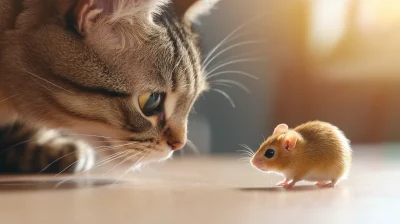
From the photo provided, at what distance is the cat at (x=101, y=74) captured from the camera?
3.05 ft

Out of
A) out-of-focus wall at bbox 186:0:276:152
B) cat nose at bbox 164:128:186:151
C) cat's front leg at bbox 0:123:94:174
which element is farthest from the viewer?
out-of-focus wall at bbox 186:0:276:152

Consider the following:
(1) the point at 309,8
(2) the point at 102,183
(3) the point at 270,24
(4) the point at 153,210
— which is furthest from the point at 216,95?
(4) the point at 153,210

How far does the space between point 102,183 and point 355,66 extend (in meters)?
1.20

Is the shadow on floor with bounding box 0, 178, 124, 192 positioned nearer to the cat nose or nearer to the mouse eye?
the cat nose

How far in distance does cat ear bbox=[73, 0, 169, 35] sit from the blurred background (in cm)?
82

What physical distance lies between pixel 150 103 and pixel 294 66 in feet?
3.37

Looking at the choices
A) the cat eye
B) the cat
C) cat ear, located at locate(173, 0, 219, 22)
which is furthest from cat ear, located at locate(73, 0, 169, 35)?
cat ear, located at locate(173, 0, 219, 22)

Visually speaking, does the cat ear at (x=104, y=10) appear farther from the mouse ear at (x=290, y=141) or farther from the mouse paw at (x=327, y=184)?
the mouse paw at (x=327, y=184)

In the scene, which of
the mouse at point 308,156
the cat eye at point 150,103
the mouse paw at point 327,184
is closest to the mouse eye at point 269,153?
the mouse at point 308,156

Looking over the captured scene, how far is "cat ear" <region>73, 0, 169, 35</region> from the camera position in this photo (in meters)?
0.90

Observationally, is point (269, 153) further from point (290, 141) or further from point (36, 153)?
point (36, 153)

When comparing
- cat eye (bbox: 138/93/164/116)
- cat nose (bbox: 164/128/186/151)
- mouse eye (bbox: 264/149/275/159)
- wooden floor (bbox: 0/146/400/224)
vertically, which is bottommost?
wooden floor (bbox: 0/146/400/224)

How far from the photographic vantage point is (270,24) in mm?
1868

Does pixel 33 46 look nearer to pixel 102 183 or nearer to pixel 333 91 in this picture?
pixel 102 183
